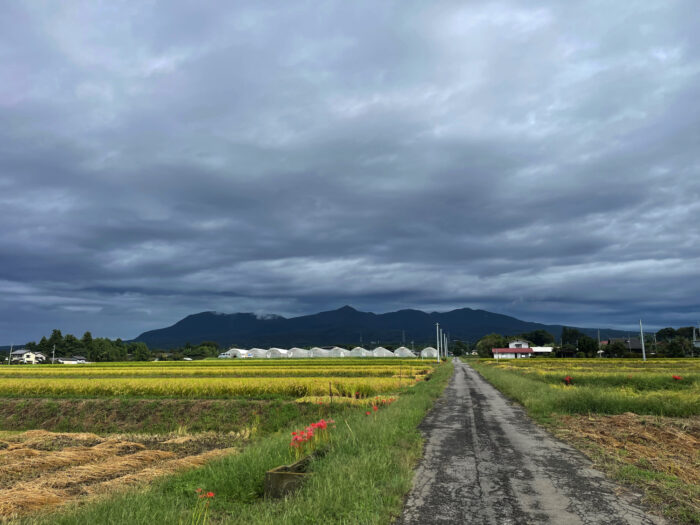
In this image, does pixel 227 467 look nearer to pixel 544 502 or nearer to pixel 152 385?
pixel 544 502

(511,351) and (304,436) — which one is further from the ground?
(304,436)

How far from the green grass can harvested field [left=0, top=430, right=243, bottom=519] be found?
4.78ft

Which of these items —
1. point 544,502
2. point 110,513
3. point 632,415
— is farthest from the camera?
point 632,415

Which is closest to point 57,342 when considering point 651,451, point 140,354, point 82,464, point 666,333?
point 140,354

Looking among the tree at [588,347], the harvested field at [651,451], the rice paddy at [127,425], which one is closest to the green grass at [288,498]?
the rice paddy at [127,425]

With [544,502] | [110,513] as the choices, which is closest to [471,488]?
→ [544,502]

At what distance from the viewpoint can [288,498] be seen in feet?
24.1

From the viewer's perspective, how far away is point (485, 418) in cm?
1733

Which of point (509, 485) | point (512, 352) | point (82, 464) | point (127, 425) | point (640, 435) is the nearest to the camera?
point (509, 485)

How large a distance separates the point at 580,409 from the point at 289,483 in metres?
16.1

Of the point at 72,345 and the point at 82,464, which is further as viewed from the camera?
the point at 72,345

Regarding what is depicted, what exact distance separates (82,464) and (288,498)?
352 inches

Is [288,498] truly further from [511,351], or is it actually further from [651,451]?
[511,351]

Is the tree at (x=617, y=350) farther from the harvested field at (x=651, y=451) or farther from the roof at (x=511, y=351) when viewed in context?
the harvested field at (x=651, y=451)
